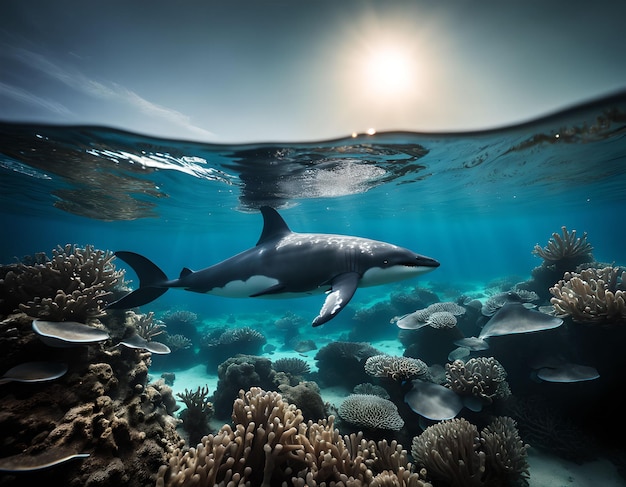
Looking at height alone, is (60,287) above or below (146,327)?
above

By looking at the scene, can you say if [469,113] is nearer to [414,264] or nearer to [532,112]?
[532,112]

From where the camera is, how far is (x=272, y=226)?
7512 millimetres

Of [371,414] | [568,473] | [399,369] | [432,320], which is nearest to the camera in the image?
[568,473]

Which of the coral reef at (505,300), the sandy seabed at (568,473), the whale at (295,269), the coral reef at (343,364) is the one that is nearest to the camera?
the sandy seabed at (568,473)

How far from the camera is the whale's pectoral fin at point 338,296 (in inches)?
162

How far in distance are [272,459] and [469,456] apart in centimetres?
313

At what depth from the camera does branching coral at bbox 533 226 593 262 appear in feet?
30.8

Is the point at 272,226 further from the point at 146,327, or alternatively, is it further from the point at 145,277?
the point at 146,327

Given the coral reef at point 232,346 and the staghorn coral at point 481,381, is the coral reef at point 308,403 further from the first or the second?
the coral reef at point 232,346

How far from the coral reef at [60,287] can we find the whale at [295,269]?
1.53ft

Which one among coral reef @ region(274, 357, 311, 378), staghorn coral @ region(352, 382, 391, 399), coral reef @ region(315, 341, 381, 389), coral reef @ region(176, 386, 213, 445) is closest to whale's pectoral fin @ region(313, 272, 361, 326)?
coral reef @ region(176, 386, 213, 445)

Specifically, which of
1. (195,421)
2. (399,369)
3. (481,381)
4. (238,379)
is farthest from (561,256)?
(195,421)

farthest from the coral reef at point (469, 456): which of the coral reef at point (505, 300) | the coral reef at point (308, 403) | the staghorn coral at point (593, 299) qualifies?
the coral reef at point (505, 300)

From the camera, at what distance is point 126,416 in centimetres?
375
